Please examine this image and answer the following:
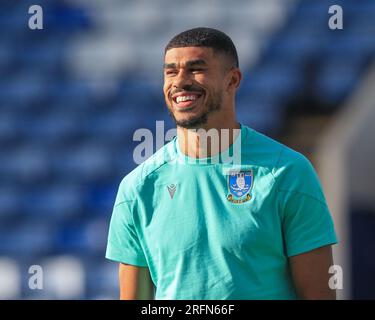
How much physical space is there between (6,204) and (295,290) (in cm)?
320

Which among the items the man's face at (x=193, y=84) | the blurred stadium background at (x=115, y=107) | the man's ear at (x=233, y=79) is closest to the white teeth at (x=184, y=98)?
the man's face at (x=193, y=84)

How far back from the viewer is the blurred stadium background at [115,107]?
178 inches

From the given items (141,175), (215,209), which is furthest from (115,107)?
(215,209)

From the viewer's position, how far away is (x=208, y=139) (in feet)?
6.63

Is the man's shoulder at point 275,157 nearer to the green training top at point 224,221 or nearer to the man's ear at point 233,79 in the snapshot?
the green training top at point 224,221

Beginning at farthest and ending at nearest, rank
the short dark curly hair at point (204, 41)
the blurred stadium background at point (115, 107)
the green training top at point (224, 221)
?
1. the blurred stadium background at point (115, 107)
2. the short dark curly hair at point (204, 41)
3. the green training top at point (224, 221)

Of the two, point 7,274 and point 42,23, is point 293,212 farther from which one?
point 42,23

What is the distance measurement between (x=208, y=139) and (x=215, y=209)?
0.18 metres

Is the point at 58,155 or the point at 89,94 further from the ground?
the point at 89,94

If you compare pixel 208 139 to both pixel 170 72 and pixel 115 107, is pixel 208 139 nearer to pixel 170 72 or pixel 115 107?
pixel 170 72

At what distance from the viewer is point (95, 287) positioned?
4.52 metres

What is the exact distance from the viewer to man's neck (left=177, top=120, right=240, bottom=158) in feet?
6.59
